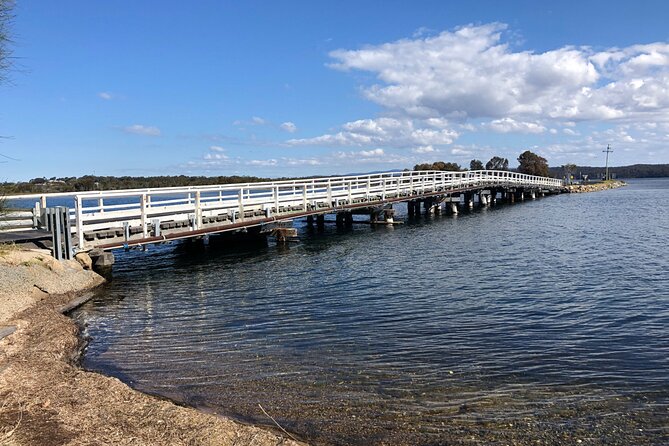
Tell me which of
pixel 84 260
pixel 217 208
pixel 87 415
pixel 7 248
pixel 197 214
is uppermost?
pixel 217 208

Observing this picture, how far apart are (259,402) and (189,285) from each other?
30.9 ft

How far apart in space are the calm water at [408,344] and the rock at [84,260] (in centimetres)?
115

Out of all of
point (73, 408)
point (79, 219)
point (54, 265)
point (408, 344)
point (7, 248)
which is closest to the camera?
point (73, 408)

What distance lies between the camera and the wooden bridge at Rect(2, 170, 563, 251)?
17.0m

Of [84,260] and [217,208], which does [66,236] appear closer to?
[84,260]

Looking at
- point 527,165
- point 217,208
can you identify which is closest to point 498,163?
point 527,165

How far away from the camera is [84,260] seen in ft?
51.1

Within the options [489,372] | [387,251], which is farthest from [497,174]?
[489,372]

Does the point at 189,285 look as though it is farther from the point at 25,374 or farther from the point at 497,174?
the point at 497,174

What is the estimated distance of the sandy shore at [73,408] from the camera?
17.3ft

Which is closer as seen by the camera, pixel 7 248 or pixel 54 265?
pixel 7 248

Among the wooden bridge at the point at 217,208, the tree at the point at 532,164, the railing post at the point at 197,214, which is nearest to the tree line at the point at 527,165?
the tree at the point at 532,164

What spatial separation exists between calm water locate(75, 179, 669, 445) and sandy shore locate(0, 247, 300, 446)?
1.77 ft

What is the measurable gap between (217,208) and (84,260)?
807 cm
